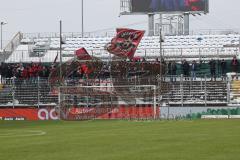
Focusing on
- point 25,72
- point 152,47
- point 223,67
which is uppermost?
point 152,47

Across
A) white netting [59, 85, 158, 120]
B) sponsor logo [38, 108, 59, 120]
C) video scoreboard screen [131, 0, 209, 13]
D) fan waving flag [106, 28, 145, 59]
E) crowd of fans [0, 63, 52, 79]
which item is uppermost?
video scoreboard screen [131, 0, 209, 13]

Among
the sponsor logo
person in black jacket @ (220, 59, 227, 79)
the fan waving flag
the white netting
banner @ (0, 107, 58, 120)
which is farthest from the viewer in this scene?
person in black jacket @ (220, 59, 227, 79)

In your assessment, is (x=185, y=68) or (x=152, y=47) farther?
(x=152, y=47)

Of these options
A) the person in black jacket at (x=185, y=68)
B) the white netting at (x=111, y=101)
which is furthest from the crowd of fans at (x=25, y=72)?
the person in black jacket at (x=185, y=68)

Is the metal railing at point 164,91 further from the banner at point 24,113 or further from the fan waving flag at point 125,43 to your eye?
the fan waving flag at point 125,43

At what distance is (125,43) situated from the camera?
40.5 m

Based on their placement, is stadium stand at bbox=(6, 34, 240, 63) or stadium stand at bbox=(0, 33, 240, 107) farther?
stadium stand at bbox=(6, 34, 240, 63)

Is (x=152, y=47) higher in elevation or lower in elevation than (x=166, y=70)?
higher

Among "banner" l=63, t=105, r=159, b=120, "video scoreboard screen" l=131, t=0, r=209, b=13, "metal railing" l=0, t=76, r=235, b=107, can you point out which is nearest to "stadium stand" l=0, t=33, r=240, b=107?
"metal railing" l=0, t=76, r=235, b=107

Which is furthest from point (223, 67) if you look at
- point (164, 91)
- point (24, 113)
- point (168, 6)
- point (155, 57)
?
point (168, 6)

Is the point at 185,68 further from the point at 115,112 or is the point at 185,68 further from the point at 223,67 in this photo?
the point at 115,112

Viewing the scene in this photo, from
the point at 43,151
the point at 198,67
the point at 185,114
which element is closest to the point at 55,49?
the point at 198,67

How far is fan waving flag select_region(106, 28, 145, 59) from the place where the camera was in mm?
39781

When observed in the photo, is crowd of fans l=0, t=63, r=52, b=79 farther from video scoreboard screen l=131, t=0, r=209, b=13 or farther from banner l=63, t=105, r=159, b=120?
video scoreboard screen l=131, t=0, r=209, b=13
